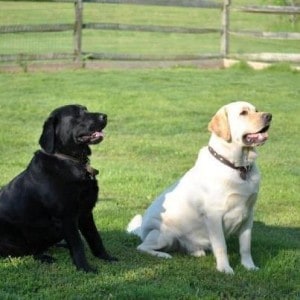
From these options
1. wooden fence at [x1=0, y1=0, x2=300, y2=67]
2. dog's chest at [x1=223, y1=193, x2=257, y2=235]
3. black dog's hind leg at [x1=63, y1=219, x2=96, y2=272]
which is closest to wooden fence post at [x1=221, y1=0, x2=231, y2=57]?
wooden fence at [x1=0, y1=0, x2=300, y2=67]

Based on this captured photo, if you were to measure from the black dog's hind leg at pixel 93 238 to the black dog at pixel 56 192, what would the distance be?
0.13m

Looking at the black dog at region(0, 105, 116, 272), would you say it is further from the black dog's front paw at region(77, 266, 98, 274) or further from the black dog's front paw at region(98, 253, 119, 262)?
→ the black dog's front paw at region(98, 253, 119, 262)

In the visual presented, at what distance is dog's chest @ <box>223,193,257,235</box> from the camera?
562 cm

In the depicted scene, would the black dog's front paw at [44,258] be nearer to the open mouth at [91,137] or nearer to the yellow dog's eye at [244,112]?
the open mouth at [91,137]

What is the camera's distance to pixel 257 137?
18.6 ft

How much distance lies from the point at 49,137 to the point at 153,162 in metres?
4.44

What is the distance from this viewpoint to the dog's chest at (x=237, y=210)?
5.62m

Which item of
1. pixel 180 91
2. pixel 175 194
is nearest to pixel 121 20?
pixel 180 91

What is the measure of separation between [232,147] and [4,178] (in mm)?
3825

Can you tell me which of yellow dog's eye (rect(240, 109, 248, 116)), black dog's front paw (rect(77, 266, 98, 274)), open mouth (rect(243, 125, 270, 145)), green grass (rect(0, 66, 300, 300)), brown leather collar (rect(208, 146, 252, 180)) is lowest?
green grass (rect(0, 66, 300, 300))

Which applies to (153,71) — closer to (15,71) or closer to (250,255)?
(15,71)

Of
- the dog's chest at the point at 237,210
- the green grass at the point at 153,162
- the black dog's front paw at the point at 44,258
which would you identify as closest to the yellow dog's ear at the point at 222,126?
the dog's chest at the point at 237,210

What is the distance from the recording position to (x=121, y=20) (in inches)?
1378

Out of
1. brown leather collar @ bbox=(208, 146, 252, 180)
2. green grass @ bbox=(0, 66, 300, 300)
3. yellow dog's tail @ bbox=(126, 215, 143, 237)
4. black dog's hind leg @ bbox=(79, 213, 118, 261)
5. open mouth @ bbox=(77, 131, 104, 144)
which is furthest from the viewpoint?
yellow dog's tail @ bbox=(126, 215, 143, 237)
